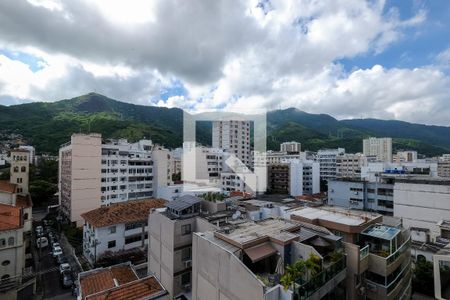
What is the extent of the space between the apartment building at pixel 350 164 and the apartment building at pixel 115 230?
153 feet

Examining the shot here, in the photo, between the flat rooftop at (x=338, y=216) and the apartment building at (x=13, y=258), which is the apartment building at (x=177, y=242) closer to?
the flat rooftop at (x=338, y=216)

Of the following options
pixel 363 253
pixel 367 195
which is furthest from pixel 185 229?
pixel 367 195

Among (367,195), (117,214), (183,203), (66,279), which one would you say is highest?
(183,203)

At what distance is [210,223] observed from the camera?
11.8m

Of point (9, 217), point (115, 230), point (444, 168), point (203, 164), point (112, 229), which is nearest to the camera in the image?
point (9, 217)

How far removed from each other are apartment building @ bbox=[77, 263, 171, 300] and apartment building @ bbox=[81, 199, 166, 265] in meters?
6.09

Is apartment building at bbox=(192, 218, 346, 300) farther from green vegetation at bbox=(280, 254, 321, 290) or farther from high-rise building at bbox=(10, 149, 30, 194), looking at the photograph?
high-rise building at bbox=(10, 149, 30, 194)

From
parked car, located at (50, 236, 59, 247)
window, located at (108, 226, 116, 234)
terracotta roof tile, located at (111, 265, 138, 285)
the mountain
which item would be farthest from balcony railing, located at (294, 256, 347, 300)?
the mountain

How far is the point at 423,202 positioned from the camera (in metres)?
22.4

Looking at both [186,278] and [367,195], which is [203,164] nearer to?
[367,195]

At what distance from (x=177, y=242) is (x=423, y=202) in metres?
23.4

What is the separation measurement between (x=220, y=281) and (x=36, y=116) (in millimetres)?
107553

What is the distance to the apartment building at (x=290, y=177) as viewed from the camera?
4591 centimetres

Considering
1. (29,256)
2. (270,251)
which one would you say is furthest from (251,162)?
(270,251)
